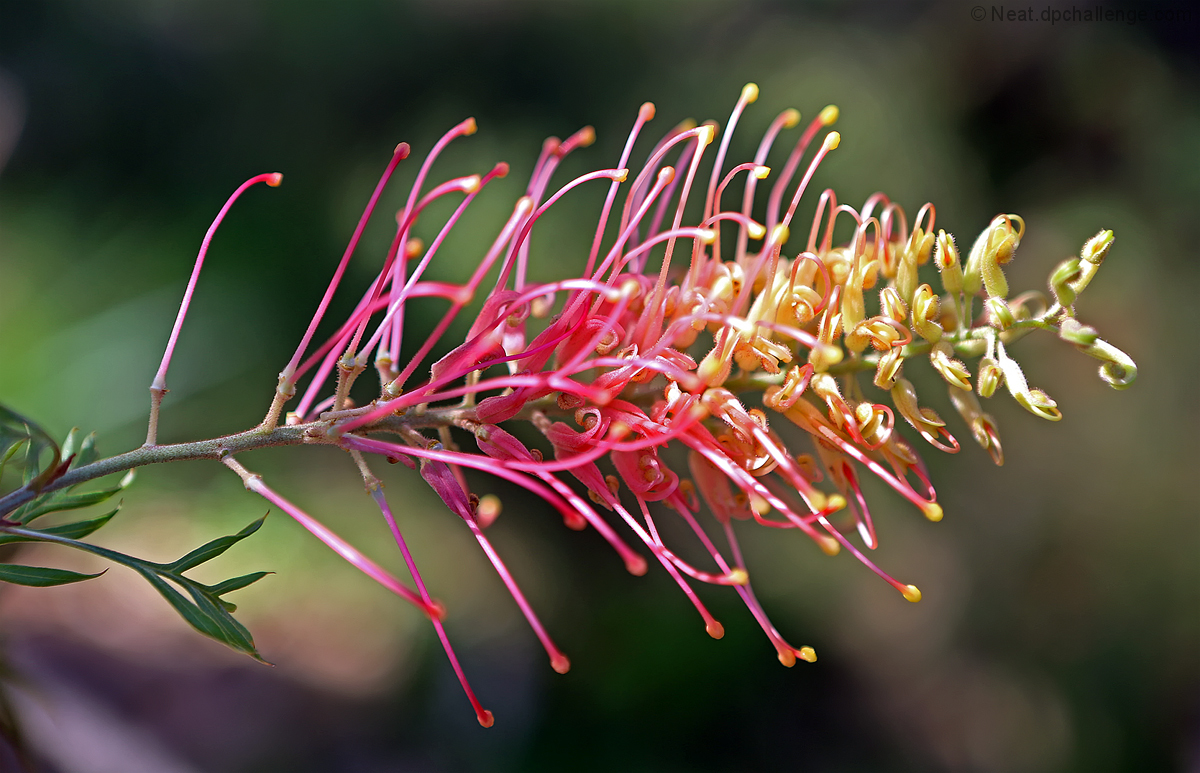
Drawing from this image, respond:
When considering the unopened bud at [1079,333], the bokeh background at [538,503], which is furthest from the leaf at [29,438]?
the bokeh background at [538,503]

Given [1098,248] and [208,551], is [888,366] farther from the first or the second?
[208,551]

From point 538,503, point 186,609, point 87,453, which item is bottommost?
point 538,503

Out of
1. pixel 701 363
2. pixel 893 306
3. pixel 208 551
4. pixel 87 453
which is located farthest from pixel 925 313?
pixel 87 453

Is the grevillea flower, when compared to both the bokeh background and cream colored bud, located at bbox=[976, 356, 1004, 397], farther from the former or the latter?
the bokeh background

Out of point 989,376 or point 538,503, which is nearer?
point 989,376

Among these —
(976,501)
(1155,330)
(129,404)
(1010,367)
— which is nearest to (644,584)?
(976,501)

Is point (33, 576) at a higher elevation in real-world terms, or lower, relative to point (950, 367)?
lower

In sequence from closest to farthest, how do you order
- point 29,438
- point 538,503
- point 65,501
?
1. point 29,438
2. point 65,501
3. point 538,503

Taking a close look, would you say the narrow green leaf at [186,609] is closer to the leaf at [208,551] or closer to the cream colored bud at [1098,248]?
the leaf at [208,551]
